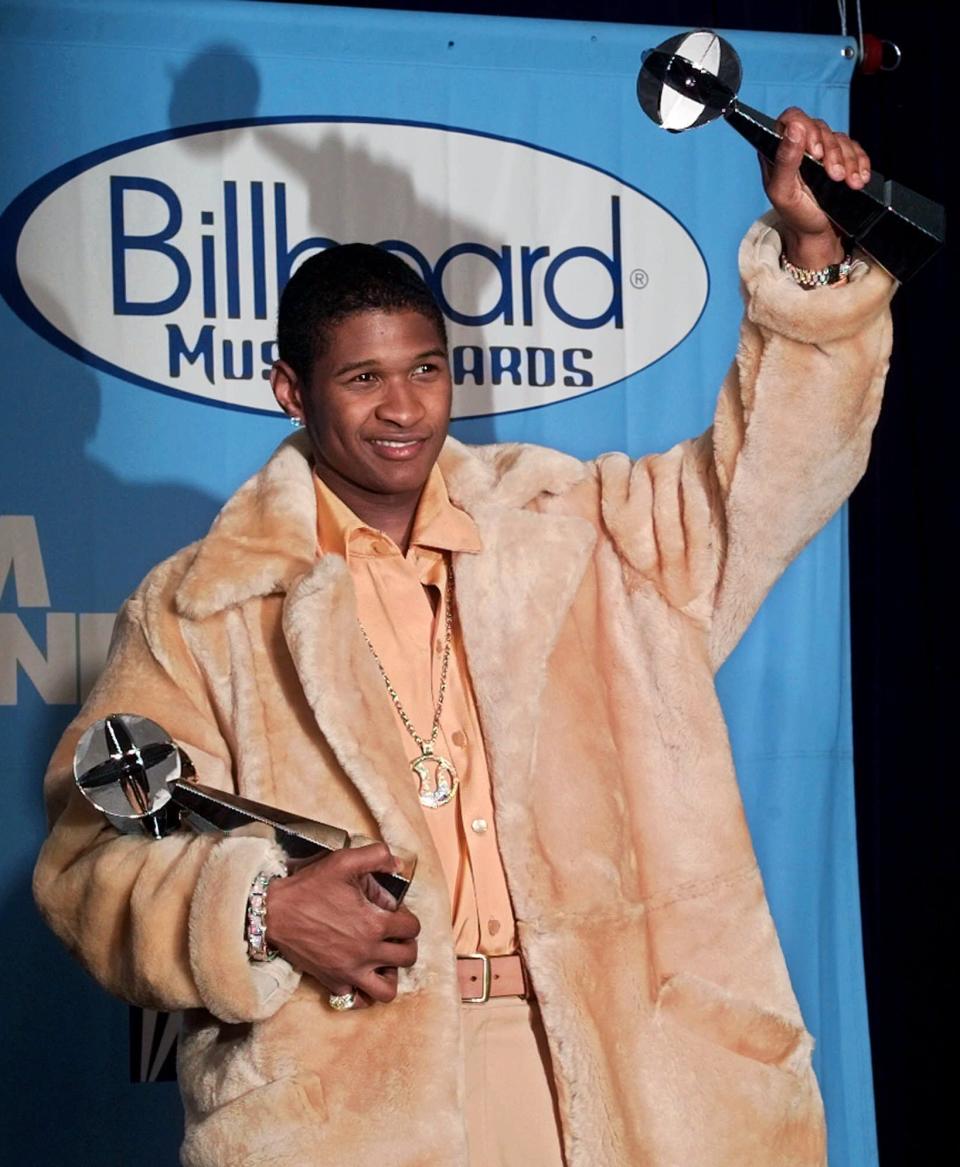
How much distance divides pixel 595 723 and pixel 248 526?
1.56ft

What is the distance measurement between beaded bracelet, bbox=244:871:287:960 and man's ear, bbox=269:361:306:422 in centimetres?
63

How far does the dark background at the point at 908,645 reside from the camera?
11.0ft

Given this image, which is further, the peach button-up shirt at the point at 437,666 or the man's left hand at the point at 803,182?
the peach button-up shirt at the point at 437,666

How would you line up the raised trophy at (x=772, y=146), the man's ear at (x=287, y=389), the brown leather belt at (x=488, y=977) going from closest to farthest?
1. the raised trophy at (x=772, y=146)
2. the brown leather belt at (x=488, y=977)
3. the man's ear at (x=287, y=389)

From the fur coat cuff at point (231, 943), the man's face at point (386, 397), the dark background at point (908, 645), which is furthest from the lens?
the dark background at point (908, 645)

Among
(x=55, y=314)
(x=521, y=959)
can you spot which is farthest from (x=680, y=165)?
(x=521, y=959)

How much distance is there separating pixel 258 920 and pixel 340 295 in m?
0.75

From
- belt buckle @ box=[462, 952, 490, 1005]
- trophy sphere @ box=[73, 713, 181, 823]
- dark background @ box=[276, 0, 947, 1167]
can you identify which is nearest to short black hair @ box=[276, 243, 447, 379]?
trophy sphere @ box=[73, 713, 181, 823]

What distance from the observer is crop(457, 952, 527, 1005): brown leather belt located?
1.89 m

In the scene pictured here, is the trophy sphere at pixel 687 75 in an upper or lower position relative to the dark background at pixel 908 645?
upper

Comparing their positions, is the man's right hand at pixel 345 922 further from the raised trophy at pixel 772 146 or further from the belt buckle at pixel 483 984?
the raised trophy at pixel 772 146

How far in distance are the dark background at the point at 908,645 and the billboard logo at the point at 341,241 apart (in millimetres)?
687

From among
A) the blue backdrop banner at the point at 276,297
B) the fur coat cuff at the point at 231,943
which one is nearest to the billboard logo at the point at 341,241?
the blue backdrop banner at the point at 276,297

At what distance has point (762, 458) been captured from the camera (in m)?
1.89
